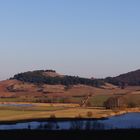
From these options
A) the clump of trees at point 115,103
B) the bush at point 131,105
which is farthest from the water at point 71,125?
the bush at point 131,105

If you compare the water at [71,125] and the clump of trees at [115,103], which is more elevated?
the clump of trees at [115,103]

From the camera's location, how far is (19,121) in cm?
6825

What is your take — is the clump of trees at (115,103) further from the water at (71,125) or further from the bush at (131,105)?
the water at (71,125)

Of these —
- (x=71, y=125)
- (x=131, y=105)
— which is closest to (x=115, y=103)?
(x=131, y=105)

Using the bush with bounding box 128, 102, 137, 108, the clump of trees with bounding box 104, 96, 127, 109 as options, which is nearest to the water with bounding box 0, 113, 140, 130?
the clump of trees with bounding box 104, 96, 127, 109

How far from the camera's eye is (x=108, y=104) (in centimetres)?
12519

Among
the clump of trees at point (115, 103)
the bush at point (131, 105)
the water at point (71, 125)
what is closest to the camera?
the water at point (71, 125)
